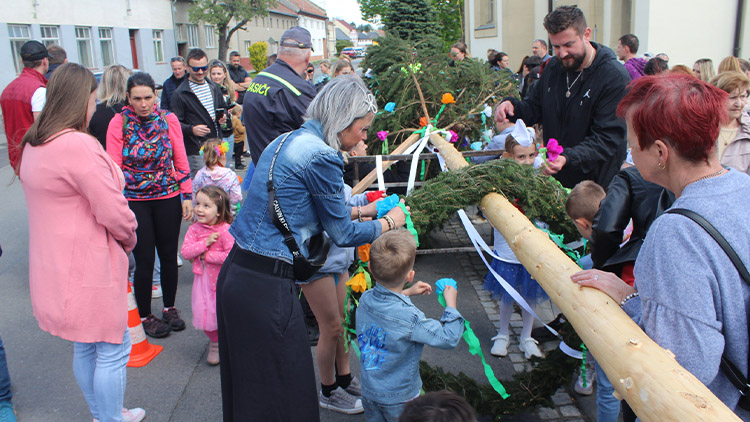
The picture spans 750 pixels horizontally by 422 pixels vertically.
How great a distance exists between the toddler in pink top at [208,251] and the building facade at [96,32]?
18.1 meters

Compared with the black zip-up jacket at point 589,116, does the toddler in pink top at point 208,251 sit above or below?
below

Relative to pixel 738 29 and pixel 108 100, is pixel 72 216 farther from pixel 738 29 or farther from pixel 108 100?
pixel 738 29

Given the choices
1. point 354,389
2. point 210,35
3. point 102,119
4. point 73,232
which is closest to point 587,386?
point 354,389

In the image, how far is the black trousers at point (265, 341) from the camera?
242 cm

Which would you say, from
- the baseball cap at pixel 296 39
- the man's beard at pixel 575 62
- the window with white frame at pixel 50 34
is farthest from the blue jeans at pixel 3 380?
the window with white frame at pixel 50 34

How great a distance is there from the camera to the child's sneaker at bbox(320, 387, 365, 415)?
11.4 ft

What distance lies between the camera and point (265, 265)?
241 centimetres

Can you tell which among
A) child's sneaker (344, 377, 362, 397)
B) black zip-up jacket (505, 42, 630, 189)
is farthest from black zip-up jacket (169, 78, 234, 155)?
black zip-up jacket (505, 42, 630, 189)

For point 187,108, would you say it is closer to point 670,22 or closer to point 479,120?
point 479,120

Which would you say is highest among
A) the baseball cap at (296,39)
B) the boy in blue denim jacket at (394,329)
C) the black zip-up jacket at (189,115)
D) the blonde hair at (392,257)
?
the baseball cap at (296,39)

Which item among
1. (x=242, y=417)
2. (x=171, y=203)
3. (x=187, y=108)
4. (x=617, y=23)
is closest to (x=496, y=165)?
(x=242, y=417)

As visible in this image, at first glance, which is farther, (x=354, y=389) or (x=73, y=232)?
(x=354, y=389)

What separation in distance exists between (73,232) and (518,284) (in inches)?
110

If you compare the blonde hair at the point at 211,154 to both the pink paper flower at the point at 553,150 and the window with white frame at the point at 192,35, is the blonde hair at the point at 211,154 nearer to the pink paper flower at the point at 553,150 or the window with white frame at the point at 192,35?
the pink paper flower at the point at 553,150
